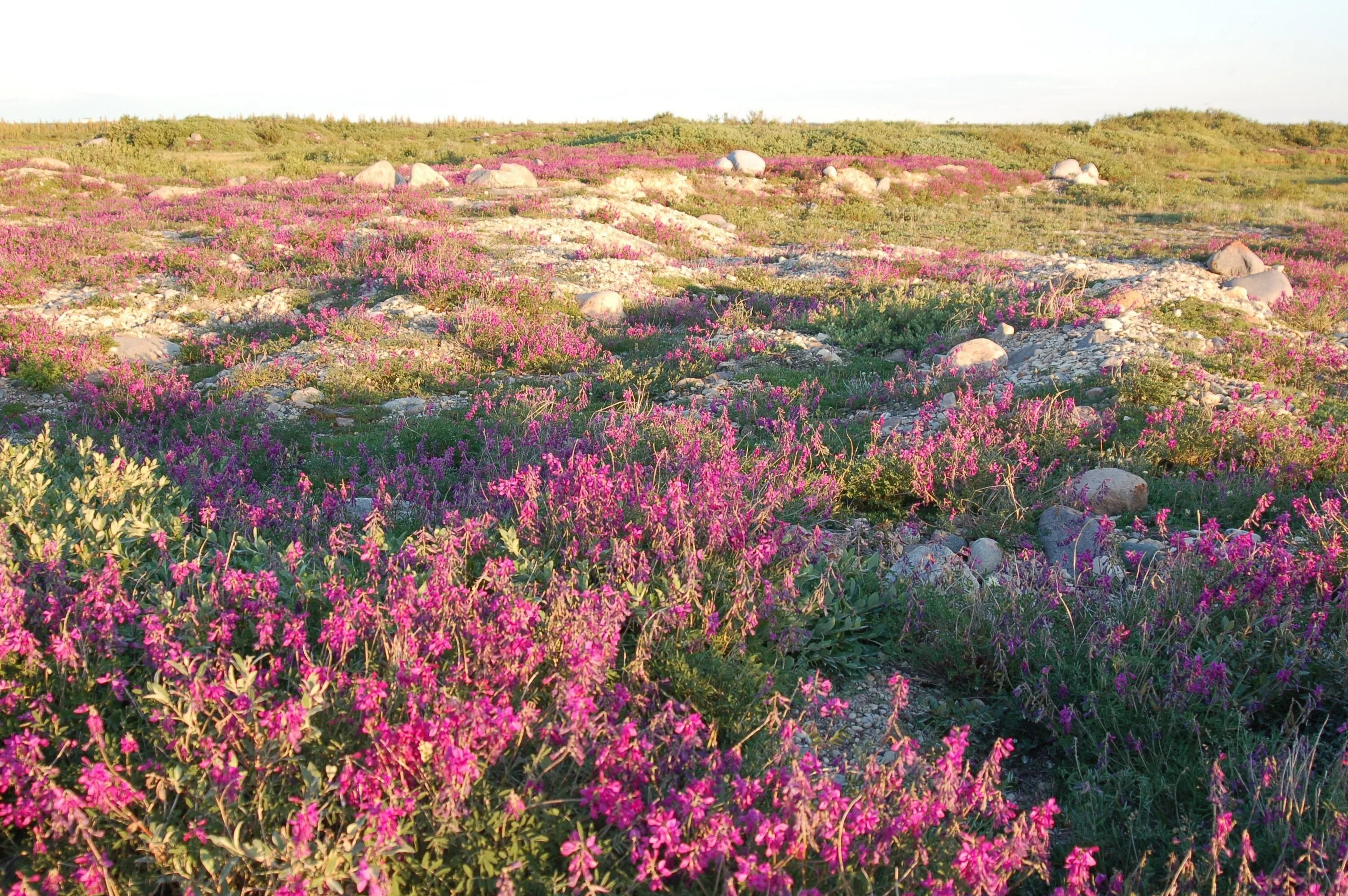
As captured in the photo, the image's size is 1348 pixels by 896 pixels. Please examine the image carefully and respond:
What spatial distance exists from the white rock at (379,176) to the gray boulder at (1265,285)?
2071 centimetres

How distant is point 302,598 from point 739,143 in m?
33.4

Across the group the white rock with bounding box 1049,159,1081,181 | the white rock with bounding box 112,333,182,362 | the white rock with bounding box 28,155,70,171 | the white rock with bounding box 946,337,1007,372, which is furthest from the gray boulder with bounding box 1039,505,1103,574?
the white rock with bounding box 1049,159,1081,181

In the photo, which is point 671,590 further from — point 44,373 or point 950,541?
point 44,373

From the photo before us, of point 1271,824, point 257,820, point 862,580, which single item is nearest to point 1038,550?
point 862,580

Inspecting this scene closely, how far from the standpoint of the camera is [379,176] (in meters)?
25.1

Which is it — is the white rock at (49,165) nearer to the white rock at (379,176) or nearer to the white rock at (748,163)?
the white rock at (379,176)

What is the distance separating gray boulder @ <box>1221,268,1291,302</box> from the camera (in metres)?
13.0

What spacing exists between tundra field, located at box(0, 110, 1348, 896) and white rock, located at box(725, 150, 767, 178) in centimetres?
1762

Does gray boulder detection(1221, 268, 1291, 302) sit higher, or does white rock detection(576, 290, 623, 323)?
gray boulder detection(1221, 268, 1291, 302)

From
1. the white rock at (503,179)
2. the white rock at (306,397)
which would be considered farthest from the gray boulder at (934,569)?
the white rock at (503,179)

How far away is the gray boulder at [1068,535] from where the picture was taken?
5176 millimetres

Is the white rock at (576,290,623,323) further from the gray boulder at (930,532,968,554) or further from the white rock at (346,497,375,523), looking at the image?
the gray boulder at (930,532,968,554)

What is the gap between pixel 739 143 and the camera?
112ft

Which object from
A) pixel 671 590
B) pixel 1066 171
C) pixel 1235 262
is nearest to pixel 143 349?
pixel 671 590
